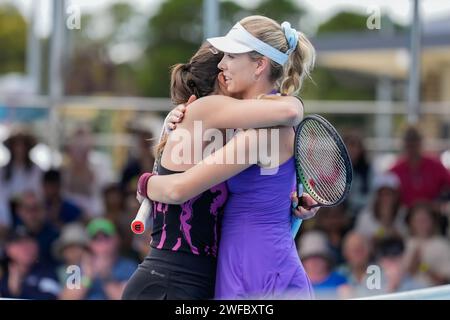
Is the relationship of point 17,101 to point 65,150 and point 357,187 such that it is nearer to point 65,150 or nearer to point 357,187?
point 65,150

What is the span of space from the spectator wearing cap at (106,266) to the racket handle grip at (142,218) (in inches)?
121

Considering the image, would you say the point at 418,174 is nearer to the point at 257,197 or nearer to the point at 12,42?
the point at 257,197

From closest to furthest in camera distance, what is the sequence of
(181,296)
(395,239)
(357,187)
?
(181,296) → (395,239) → (357,187)

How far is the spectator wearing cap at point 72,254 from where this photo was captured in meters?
6.13

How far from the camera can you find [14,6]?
131 feet

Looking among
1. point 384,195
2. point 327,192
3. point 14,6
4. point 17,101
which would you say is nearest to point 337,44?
point 17,101

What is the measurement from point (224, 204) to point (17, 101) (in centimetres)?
709

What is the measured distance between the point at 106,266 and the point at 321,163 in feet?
11.2

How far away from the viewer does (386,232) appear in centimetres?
712

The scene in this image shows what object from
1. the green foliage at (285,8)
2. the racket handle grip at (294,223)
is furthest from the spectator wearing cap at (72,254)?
the green foliage at (285,8)

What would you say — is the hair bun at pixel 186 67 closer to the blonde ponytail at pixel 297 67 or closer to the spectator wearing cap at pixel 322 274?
the blonde ponytail at pixel 297 67

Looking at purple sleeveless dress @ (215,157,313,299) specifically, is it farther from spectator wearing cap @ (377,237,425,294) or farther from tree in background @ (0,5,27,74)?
tree in background @ (0,5,27,74)

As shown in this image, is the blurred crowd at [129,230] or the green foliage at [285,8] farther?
the green foliage at [285,8]
